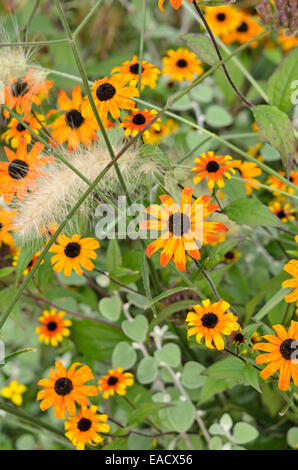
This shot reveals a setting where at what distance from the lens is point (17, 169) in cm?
57

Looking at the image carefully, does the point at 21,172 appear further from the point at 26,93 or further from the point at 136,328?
the point at 136,328

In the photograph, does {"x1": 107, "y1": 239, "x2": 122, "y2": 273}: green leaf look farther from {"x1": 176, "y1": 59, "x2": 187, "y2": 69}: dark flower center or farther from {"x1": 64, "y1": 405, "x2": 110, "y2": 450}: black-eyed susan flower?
{"x1": 176, "y1": 59, "x2": 187, "y2": 69}: dark flower center

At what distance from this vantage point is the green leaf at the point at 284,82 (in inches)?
23.0

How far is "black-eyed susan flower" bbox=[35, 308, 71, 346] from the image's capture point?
2.23ft

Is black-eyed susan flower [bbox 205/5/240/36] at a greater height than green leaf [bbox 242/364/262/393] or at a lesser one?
greater

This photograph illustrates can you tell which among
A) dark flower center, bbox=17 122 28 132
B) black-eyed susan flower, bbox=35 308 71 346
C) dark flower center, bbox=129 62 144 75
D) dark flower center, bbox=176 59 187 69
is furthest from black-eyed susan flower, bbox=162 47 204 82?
black-eyed susan flower, bbox=35 308 71 346

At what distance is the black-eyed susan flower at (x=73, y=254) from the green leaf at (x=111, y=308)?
0.12 metres

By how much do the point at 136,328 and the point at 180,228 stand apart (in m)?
0.23

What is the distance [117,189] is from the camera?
1.79 feet

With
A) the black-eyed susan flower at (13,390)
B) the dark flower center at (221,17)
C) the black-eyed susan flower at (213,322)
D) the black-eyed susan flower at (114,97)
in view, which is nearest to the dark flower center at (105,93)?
the black-eyed susan flower at (114,97)

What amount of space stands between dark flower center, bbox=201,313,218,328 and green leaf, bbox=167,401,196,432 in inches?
8.5
